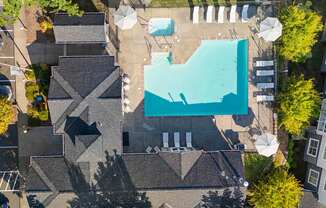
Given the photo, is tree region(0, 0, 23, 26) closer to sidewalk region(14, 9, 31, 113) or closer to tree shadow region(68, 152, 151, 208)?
sidewalk region(14, 9, 31, 113)

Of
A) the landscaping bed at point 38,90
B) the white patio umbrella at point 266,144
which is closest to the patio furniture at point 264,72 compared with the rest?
the white patio umbrella at point 266,144

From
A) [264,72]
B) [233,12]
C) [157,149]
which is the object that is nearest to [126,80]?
[157,149]

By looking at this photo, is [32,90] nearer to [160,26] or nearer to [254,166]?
[160,26]

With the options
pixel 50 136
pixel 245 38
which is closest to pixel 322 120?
pixel 245 38

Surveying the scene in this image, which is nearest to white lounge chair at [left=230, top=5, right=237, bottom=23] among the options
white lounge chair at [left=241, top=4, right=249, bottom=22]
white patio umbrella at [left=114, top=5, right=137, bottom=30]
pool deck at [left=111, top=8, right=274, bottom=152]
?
pool deck at [left=111, top=8, right=274, bottom=152]

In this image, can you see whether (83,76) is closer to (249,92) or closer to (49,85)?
(49,85)

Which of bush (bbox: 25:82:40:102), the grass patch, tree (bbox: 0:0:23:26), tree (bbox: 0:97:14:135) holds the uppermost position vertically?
tree (bbox: 0:0:23:26)
